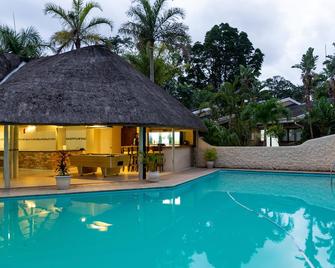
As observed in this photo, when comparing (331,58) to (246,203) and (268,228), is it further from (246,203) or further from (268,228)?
(268,228)

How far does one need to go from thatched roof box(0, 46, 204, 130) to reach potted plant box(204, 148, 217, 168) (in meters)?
3.75

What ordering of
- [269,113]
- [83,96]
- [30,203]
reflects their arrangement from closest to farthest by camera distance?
[30,203] → [83,96] → [269,113]

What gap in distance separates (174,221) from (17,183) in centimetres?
710

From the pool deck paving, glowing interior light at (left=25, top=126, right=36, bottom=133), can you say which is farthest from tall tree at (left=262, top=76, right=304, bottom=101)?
the pool deck paving

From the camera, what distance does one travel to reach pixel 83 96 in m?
12.1

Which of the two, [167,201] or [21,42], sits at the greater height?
[21,42]

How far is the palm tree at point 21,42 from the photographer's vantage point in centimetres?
1927

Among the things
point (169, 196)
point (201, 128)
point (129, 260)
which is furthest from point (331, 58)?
point (129, 260)

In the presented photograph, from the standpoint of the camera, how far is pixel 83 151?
1730 cm

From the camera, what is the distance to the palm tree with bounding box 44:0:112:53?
1612 cm

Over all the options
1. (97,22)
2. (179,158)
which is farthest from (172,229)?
(97,22)

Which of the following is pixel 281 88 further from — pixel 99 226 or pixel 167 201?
pixel 99 226

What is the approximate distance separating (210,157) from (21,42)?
42.4 feet

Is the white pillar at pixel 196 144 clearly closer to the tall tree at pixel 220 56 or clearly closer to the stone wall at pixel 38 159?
the stone wall at pixel 38 159
